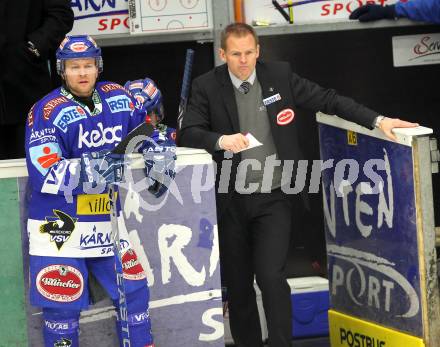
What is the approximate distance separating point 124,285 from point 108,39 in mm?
2229

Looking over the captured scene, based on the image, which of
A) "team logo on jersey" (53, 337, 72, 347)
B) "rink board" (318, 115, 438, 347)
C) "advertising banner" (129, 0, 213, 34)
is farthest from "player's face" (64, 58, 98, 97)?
"advertising banner" (129, 0, 213, 34)

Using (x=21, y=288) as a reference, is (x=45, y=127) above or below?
above

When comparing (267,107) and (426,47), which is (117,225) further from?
(426,47)

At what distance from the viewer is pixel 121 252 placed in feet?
17.4

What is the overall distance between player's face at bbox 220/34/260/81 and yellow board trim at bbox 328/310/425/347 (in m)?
1.51

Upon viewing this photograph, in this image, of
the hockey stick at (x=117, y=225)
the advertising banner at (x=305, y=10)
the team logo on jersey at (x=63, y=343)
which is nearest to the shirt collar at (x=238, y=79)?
the hockey stick at (x=117, y=225)

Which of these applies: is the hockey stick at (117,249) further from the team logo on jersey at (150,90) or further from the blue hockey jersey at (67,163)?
the team logo on jersey at (150,90)

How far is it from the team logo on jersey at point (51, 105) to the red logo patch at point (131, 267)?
0.76 metres

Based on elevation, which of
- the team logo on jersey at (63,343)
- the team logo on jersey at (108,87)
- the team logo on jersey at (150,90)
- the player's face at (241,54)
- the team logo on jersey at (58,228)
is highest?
the player's face at (241,54)

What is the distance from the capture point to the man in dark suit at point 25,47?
20.6 feet

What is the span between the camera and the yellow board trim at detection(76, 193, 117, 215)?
527cm

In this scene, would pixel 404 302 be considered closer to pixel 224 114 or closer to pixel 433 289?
pixel 433 289

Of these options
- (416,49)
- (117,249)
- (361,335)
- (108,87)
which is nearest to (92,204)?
(117,249)

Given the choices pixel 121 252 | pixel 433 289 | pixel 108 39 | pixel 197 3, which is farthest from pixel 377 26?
pixel 121 252
